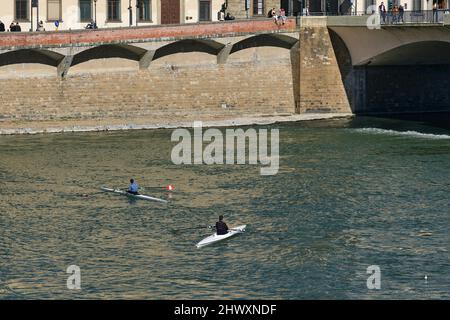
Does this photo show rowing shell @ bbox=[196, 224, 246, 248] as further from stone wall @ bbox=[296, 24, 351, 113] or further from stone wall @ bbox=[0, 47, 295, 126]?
stone wall @ bbox=[296, 24, 351, 113]

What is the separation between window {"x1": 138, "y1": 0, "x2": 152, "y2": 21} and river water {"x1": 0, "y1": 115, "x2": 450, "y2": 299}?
40.8 ft

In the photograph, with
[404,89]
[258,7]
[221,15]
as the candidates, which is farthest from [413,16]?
[221,15]

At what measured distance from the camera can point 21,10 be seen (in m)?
75.8

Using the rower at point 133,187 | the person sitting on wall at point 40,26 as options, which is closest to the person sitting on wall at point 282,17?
the person sitting on wall at point 40,26

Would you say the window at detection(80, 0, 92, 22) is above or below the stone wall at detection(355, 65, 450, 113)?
above

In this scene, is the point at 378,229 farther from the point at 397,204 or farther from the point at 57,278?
the point at 57,278

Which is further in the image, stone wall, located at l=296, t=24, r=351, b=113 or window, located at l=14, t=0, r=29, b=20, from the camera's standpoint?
stone wall, located at l=296, t=24, r=351, b=113

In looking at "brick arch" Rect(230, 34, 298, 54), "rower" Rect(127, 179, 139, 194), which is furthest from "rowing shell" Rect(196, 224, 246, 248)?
"brick arch" Rect(230, 34, 298, 54)

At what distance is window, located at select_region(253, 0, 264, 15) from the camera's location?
3270 inches

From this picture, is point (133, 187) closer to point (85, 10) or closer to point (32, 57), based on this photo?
point (32, 57)

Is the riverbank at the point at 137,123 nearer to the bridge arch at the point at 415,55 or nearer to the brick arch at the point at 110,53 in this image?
the brick arch at the point at 110,53

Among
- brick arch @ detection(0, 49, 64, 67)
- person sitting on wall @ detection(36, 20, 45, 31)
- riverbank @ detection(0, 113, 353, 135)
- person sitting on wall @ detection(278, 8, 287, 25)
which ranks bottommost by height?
riverbank @ detection(0, 113, 353, 135)

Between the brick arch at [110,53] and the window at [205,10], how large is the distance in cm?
788

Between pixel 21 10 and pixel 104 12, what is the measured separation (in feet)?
17.3
